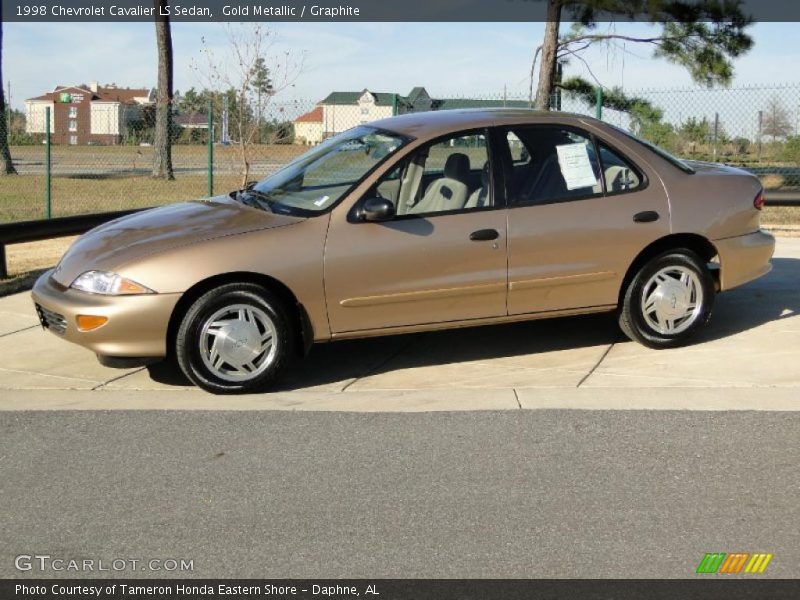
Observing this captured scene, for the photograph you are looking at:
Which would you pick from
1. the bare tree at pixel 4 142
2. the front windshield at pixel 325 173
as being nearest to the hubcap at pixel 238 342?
Answer: the front windshield at pixel 325 173

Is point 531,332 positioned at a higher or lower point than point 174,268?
lower

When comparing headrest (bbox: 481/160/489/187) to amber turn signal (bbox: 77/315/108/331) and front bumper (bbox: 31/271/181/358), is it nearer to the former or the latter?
front bumper (bbox: 31/271/181/358)

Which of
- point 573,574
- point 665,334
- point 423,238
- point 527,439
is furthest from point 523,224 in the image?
point 573,574

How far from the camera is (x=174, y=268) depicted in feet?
20.4

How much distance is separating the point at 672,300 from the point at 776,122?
31.1ft

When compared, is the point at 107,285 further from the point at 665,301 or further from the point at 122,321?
the point at 665,301

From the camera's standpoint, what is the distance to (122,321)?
6.16m

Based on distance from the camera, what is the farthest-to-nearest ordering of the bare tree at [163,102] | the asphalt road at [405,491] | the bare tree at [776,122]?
the bare tree at [163,102] → the bare tree at [776,122] → the asphalt road at [405,491]

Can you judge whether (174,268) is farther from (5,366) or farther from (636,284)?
(636,284)

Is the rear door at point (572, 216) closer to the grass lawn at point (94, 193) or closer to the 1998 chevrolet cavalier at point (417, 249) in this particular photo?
the 1998 chevrolet cavalier at point (417, 249)

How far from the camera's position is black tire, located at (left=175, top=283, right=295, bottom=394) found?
624 cm

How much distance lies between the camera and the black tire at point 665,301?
7.15 metres

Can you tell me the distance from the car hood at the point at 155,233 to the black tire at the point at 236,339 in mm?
398

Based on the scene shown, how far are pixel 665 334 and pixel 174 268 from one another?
3.30 metres
